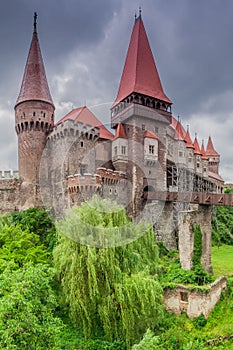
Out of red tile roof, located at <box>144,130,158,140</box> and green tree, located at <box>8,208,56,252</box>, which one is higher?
red tile roof, located at <box>144,130,158,140</box>

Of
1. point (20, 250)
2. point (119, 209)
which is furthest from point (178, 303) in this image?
point (20, 250)

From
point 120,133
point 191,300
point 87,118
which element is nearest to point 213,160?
point 120,133

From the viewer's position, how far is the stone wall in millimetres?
16672

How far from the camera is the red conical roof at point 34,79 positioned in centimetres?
2789

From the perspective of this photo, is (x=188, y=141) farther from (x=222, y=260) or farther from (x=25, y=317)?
(x=25, y=317)

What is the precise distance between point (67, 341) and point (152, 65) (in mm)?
27970

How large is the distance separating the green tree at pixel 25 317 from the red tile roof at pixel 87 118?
1905 cm

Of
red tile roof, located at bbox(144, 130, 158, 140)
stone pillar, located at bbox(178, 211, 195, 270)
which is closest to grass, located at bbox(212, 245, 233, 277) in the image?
stone pillar, located at bbox(178, 211, 195, 270)

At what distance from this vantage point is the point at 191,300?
1688 centimetres

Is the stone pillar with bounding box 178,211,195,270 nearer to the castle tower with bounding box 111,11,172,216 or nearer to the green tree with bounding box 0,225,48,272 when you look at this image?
the castle tower with bounding box 111,11,172,216

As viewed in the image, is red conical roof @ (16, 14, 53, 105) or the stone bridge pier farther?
red conical roof @ (16, 14, 53, 105)

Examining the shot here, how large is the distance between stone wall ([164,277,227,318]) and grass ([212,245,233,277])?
18.2 ft

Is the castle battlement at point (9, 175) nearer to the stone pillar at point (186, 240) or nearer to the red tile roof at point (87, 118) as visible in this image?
Answer: the red tile roof at point (87, 118)

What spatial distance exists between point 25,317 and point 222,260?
2351 centimetres
